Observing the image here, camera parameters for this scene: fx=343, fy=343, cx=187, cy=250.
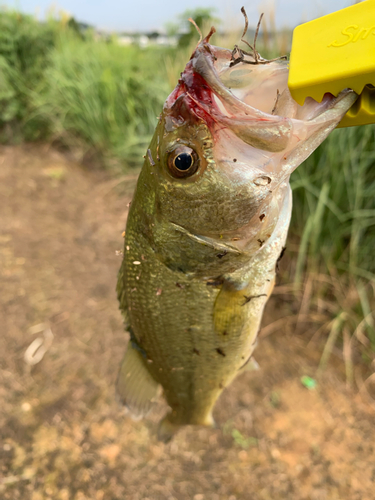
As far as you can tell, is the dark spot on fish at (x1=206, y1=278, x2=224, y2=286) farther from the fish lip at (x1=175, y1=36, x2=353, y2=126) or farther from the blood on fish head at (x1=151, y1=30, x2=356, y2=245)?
the fish lip at (x1=175, y1=36, x2=353, y2=126)

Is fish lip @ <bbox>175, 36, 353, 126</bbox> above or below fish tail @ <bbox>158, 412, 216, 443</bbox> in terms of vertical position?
above

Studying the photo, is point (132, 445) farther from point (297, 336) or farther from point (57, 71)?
point (57, 71)

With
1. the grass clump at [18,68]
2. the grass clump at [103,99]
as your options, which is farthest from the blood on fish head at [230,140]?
the grass clump at [18,68]

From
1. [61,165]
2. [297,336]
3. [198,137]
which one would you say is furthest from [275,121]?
[61,165]

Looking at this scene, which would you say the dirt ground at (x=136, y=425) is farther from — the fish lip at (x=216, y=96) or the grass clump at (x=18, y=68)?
the grass clump at (x=18, y=68)

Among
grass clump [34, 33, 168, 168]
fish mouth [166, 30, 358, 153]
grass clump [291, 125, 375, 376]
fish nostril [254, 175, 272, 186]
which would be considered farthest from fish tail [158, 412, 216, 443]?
grass clump [34, 33, 168, 168]
